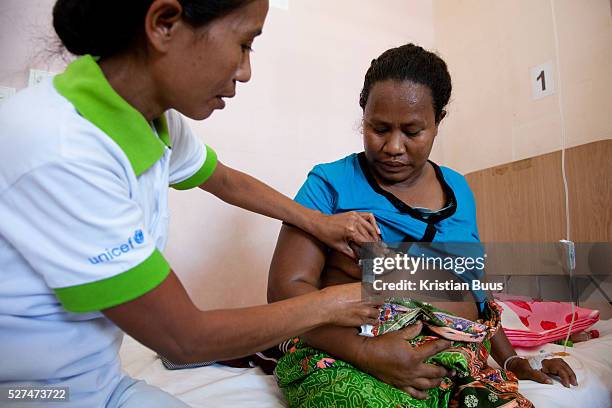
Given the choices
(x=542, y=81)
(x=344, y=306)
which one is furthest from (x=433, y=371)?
(x=542, y=81)

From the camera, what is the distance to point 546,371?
104 centimetres

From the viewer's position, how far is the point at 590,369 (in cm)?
106

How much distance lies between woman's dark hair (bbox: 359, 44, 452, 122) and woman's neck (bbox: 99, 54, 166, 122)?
0.58 metres

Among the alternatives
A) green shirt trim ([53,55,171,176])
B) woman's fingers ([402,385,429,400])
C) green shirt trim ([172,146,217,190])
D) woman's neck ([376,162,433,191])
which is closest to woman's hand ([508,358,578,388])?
woman's fingers ([402,385,429,400])

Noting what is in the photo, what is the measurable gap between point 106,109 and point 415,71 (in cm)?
71

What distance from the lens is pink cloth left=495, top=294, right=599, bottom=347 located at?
1308 millimetres

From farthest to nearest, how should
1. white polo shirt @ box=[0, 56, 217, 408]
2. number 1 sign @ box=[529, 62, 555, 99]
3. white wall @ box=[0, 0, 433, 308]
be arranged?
A: number 1 sign @ box=[529, 62, 555, 99], white wall @ box=[0, 0, 433, 308], white polo shirt @ box=[0, 56, 217, 408]

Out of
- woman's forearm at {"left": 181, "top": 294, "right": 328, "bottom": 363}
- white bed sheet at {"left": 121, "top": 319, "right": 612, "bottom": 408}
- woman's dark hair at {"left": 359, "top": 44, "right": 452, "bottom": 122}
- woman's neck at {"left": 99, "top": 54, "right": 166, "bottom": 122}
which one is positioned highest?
woman's dark hair at {"left": 359, "top": 44, "right": 452, "bottom": 122}

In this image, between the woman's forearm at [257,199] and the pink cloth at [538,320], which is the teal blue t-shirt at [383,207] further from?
the pink cloth at [538,320]

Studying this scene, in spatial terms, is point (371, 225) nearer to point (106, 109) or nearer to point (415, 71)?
point (415, 71)

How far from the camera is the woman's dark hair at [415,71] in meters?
1.03

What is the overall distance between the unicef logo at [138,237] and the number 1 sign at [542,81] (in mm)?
1772

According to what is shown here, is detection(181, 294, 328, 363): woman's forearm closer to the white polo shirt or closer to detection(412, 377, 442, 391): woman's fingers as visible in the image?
the white polo shirt

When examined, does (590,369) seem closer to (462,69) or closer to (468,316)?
(468,316)
